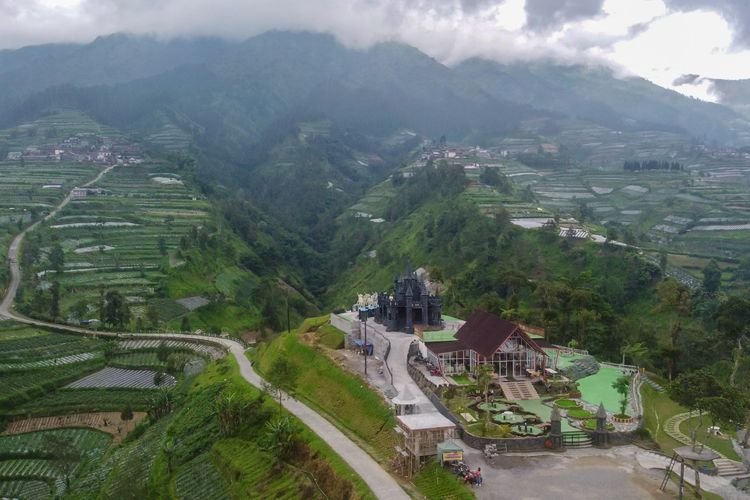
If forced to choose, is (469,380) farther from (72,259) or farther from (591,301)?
(72,259)

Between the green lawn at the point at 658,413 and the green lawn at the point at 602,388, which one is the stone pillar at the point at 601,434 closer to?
the green lawn at the point at 658,413

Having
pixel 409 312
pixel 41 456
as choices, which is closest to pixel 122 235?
pixel 41 456

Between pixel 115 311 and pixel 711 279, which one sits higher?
pixel 711 279

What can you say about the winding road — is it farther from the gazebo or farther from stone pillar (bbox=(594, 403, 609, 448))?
stone pillar (bbox=(594, 403, 609, 448))

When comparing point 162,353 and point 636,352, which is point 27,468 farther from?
point 636,352

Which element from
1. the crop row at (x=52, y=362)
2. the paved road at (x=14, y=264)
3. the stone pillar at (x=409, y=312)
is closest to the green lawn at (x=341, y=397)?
the stone pillar at (x=409, y=312)

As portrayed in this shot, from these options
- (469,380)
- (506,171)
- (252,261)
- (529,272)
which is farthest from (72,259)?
(506,171)
